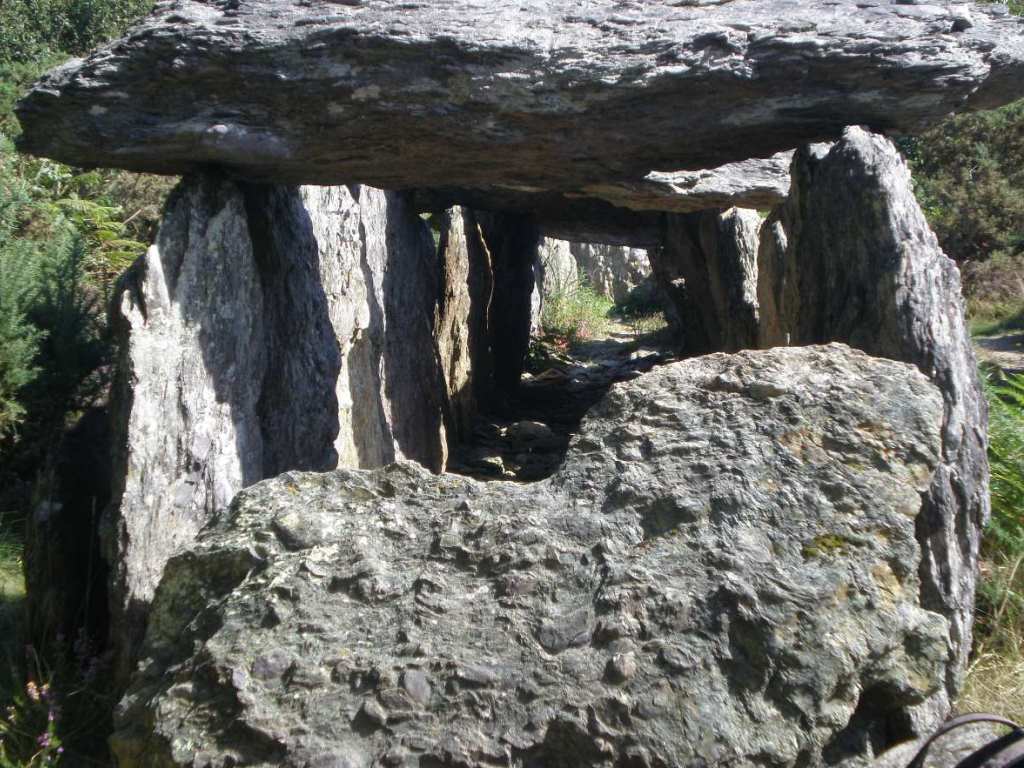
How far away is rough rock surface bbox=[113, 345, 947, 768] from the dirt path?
218 centimetres

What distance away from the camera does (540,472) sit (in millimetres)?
6770

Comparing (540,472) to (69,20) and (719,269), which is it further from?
(69,20)

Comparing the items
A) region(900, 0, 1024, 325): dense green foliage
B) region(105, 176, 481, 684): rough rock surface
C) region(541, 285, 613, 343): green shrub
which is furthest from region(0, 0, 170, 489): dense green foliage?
region(900, 0, 1024, 325): dense green foliage

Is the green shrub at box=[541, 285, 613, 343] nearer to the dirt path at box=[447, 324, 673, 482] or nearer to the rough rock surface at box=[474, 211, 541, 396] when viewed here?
the dirt path at box=[447, 324, 673, 482]

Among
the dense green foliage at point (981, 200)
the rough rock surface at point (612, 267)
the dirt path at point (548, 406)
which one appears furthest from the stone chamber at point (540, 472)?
the rough rock surface at point (612, 267)

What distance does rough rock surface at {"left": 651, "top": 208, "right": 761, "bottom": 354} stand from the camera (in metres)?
7.36

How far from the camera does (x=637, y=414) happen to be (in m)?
3.22

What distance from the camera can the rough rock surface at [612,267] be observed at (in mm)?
15180

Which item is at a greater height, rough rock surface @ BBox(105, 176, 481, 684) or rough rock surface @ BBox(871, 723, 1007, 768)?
rough rock surface @ BBox(105, 176, 481, 684)

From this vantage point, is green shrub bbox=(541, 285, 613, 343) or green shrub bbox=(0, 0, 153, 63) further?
green shrub bbox=(0, 0, 153, 63)

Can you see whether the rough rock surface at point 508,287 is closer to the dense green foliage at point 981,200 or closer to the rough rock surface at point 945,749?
the dense green foliage at point 981,200

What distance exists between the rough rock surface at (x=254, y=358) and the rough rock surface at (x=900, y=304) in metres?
2.31

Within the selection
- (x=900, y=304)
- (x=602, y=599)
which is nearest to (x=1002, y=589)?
(x=900, y=304)

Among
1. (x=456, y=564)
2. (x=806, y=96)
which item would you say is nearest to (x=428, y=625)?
(x=456, y=564)
